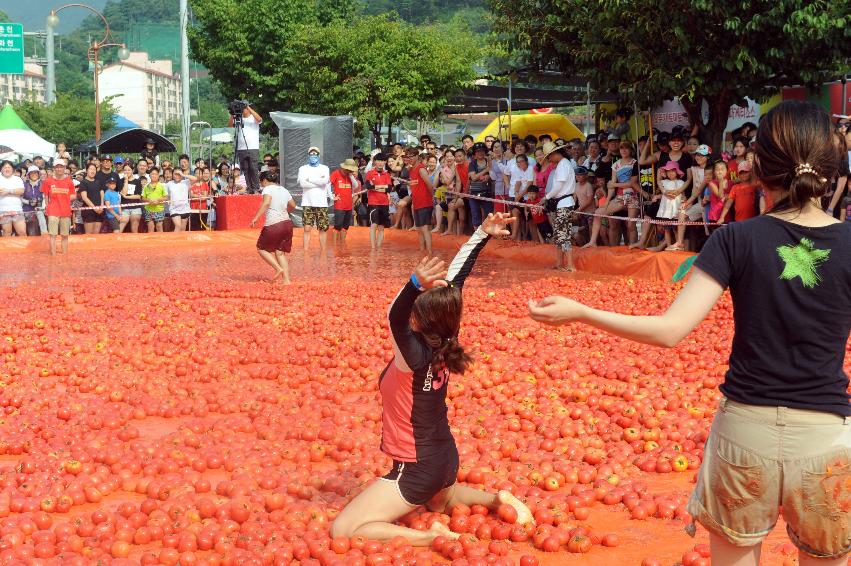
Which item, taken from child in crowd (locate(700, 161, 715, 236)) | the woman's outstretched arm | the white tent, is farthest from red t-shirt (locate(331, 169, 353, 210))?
the white tent

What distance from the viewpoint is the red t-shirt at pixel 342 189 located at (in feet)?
68.0

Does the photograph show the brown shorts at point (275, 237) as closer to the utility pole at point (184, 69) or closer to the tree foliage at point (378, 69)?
the tree foliage at point (378, 69)

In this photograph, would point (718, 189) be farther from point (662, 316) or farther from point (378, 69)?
point (378, 69)

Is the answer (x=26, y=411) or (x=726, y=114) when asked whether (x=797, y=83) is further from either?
(x=26, y=411)

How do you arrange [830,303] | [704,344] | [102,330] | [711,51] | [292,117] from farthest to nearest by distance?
[292,117] < [711,51] < [102,330] < [704,344] < [830,303]

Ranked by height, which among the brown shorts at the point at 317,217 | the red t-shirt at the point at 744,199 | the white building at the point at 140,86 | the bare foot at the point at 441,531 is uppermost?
the white building at the point at 140,86

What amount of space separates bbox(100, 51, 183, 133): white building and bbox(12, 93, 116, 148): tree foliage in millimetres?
89124

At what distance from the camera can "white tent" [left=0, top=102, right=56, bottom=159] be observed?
114 feet

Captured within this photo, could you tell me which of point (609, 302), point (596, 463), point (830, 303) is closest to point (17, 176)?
point (609, 302)

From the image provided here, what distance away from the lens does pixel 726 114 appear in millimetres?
16391

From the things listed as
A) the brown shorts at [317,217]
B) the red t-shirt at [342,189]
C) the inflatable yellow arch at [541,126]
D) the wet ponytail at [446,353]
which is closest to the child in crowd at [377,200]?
the red t-shirt at [342,189]

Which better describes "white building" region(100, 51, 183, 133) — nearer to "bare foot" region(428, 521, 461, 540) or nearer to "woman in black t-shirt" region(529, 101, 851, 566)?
"bare foot" region(428, 521, 461, 540)

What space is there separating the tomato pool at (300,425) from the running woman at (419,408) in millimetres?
192

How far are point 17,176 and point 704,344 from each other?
17754 mm
